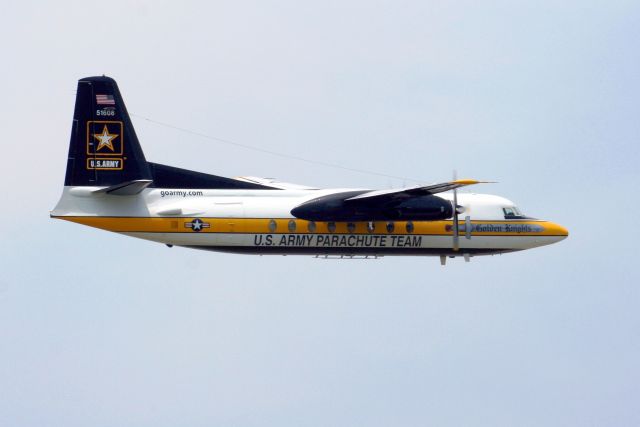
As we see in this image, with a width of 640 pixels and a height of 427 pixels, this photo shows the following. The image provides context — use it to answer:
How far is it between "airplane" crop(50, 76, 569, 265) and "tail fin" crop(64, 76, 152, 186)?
0.04m

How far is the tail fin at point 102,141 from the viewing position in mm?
48500

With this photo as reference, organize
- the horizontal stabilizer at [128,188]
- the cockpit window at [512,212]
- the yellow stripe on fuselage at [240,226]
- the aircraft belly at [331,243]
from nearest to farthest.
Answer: the horizontal stabilizer at [128,188] → the yellow stripe on fuselage at [240,226] → the aircraft belly at [331,243] → the cockpit window at [512,212]

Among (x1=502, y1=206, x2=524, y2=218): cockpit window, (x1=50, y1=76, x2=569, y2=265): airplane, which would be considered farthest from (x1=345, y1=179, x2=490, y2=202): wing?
(x1=502, y1=206, x2=524, y2=218): cockpit window

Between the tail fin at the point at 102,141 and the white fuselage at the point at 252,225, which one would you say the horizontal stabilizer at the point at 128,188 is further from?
the tail fin at the point at 102,141

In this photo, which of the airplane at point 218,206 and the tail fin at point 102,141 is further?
the tail fin at point 102,141

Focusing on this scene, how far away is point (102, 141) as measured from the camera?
4884 cm

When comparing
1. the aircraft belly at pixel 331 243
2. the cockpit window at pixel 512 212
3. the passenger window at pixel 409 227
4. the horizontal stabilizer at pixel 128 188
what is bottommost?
the aircraft belly at pixel 331 243

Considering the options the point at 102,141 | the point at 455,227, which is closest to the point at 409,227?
the point at 455,227

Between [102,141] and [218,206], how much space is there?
15.7 feet

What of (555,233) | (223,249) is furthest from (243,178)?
(555,233)

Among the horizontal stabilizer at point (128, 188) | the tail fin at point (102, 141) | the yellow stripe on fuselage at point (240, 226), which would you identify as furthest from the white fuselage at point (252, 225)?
the tail fin at point (102, 141)

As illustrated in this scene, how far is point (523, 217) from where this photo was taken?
52250 millimetres

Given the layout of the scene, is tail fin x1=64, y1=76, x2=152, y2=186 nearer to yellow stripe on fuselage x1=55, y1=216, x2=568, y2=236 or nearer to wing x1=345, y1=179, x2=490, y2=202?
yellow stripe on fuselage x1=55, y1=216, x2=568, y2=236

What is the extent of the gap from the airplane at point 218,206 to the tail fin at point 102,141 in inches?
1.4
